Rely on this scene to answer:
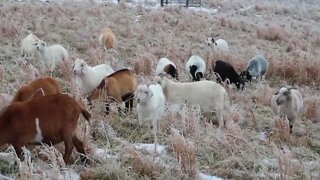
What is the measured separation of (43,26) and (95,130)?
10223 millimetres

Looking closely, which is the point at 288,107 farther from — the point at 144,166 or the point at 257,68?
the point at 257,68

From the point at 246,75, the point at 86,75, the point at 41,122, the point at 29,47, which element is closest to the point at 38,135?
the point at 41,122

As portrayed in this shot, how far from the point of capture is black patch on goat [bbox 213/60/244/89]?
1067cm

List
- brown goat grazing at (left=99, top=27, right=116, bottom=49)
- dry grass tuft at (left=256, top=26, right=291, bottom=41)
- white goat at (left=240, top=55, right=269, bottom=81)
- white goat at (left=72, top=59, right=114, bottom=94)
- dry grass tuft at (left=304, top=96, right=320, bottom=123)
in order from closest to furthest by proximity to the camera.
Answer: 1. dry grass tuft at (left=304, top=96, right=320, bottom=123)
2. white goat at (left=72, top=59, right=114, bottom=94)
3. white goat at (left=240, top=55, right=269, bottom=81)
4. brown goat grazing at (left=99, top=27, right=116, bottom=49)
5. dry grass tuft at (left=256, top=26, right=291, bottom=41)

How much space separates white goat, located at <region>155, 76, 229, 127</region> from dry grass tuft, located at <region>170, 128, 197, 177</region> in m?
2.26

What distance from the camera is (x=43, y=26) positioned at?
16.0 m

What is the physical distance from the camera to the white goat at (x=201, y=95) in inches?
312

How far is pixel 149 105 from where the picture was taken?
284 inches

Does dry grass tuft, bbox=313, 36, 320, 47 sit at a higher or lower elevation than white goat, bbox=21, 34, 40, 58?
lower

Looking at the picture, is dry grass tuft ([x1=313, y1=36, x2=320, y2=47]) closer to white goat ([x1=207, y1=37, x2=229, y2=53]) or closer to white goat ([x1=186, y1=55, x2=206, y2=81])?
white goat ([x1=207, y1=37, x2=229, y2=53])

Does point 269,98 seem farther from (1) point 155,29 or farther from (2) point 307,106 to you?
(1) point 155,29

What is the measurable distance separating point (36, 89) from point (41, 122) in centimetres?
167

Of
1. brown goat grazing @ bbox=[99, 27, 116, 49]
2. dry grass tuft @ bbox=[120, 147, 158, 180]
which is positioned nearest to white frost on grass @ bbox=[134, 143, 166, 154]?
dry grass tuft @ bbox=[120, 147, 158, 180]

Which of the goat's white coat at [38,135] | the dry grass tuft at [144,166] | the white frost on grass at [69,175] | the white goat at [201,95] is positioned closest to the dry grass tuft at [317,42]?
the white goat at [201,95]
